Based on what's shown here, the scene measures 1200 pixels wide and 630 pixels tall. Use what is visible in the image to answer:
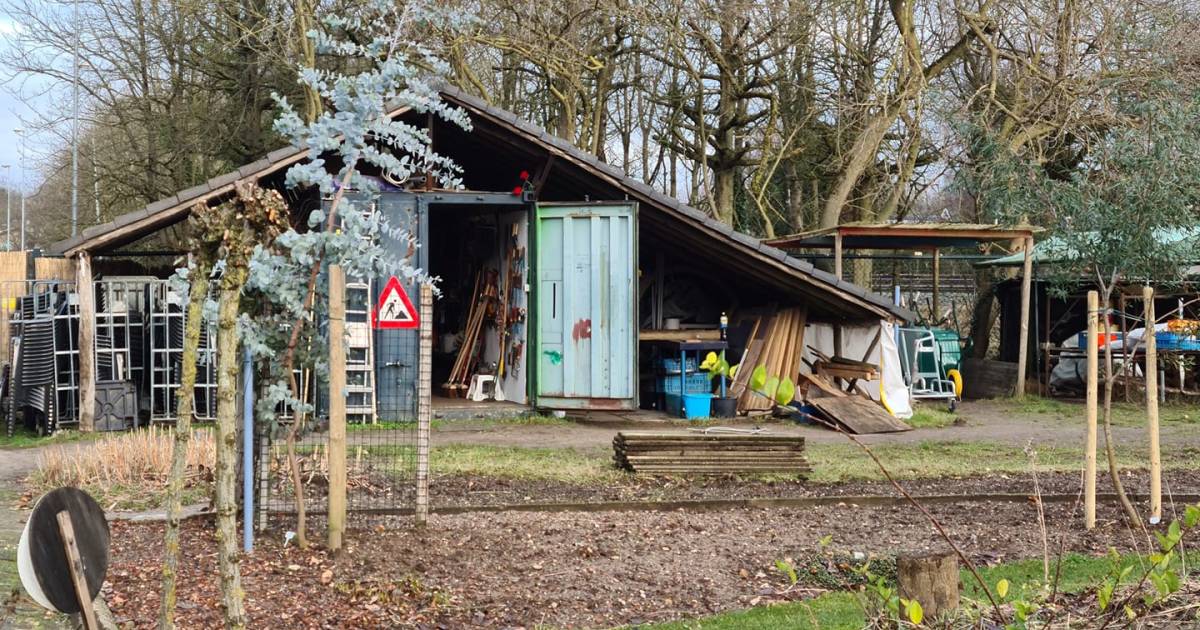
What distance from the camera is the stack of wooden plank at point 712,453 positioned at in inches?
442

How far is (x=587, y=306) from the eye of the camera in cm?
1686

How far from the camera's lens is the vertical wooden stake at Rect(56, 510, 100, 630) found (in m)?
4.62

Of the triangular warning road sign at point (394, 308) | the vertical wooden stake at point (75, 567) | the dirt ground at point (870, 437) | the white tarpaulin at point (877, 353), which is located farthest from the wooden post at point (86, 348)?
the vertical wooden stake at point (75, 567)

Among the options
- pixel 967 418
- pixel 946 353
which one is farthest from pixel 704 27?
pixel 967 418

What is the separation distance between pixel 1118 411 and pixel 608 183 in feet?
28.7

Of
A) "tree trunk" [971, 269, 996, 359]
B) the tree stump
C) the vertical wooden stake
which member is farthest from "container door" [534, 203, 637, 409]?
the vertical wooden stake

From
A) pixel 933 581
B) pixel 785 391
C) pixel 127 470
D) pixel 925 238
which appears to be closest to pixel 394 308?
pixel 127 470

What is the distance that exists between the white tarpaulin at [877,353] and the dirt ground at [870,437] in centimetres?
99

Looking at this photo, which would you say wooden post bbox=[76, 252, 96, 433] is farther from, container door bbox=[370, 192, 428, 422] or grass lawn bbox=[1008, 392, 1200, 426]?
grass lawn bbox=[1008, 392, 1200, 426]

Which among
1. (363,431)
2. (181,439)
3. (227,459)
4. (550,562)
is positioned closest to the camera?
(181,439)

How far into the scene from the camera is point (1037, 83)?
22.8m

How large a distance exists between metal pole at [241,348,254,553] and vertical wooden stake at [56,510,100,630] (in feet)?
9.01

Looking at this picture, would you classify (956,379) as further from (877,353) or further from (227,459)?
(227,459)

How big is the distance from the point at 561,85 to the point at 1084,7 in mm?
9759
